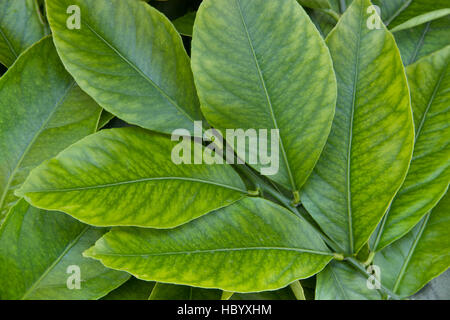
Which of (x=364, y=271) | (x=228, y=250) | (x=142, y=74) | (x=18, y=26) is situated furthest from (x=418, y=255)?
(x=18, y=26)

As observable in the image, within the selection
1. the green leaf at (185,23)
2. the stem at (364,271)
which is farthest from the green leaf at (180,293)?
the green leaf at (185,23)

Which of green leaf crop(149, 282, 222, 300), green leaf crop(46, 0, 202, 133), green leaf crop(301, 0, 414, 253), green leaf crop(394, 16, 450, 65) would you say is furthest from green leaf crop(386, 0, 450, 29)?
green leaf crop(149, 282, 222, 300)

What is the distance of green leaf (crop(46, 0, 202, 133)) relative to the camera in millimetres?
379

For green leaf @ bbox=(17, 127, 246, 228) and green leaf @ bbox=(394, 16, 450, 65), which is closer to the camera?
green leaf @ bbox=(17, 127, 246, 228)

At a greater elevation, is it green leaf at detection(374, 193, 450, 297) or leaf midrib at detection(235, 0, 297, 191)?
leaf midrib at detection(235, 0, 297, 191)

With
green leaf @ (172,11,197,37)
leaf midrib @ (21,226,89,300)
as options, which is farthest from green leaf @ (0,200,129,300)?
green leaf @ (172,11,197,37)

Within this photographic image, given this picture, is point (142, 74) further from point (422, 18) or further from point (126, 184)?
point (422, 18)

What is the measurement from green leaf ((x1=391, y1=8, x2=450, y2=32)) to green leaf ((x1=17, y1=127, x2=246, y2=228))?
0.24m

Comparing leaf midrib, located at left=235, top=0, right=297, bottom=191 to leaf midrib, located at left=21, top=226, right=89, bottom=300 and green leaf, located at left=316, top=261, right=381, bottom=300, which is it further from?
leaf midrib, located at left=21, top=226, right=89, bottom=300

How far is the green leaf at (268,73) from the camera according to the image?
36 centimetres

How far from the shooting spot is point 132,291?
0.44 metres

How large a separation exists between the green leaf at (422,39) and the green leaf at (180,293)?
1.05 ft

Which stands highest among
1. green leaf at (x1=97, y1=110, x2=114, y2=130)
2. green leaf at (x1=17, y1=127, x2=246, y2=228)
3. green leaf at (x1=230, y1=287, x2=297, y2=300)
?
green leaf at (x1=97, y1=110, x2=114, y2=130)
